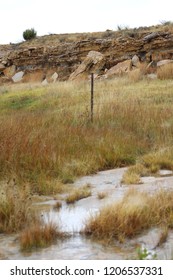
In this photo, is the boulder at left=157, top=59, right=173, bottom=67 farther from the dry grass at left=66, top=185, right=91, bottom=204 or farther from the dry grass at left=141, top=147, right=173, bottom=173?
the dry grass at left=66, top=185, right=91, bottom=204

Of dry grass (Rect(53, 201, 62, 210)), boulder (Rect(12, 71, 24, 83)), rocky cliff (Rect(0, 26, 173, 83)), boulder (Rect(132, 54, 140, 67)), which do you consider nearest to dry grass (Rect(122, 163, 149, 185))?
dry grass (Rect(53, 201, 62, 210))

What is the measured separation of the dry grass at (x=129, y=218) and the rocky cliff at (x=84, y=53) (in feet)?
74.5

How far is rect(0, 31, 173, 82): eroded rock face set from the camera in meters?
27.6

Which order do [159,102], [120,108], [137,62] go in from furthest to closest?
[137,62], [159,102], [120,108]

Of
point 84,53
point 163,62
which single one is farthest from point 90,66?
point 163,62

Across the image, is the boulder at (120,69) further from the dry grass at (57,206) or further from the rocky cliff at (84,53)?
the dry grass at (57,206)

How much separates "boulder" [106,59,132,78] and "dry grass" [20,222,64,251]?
20993 millimetres

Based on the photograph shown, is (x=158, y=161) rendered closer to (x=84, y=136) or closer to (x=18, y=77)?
(x=84, y=136)

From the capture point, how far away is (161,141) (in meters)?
9.51

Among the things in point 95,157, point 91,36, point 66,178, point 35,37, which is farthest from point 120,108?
point 35,37

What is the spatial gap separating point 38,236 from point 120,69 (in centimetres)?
2226

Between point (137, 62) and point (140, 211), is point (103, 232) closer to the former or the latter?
point (140, 211)

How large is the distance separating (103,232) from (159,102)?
11.0 metres

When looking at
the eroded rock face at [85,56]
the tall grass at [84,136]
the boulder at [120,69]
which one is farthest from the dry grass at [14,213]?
the eroded rock face at [85,56]
